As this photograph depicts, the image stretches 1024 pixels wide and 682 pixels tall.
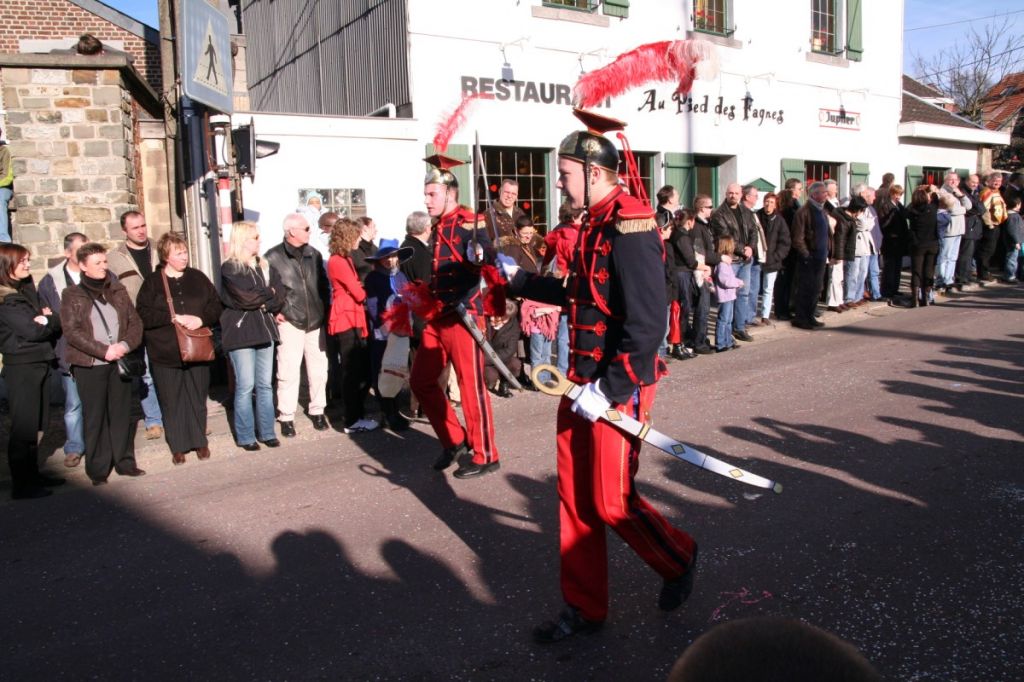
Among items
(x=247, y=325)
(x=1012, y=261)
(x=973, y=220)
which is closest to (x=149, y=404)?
(x=247, y=325)

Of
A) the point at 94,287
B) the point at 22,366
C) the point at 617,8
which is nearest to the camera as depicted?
the point at 22,366

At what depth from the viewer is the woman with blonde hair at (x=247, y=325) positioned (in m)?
6.93

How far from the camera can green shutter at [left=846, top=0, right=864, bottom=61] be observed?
1850 centimetres

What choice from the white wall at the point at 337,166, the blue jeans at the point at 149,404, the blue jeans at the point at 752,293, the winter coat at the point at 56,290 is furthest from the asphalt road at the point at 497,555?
the white wall at the point at 337,166

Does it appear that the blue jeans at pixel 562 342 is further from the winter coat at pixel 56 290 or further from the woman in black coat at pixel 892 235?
the woman in black coat at pixel 892 235

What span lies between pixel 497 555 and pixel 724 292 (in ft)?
22.1

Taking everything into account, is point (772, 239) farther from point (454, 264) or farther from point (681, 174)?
point (454, 264)

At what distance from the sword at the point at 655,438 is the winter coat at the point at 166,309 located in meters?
3.97

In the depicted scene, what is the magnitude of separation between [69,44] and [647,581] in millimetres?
17826

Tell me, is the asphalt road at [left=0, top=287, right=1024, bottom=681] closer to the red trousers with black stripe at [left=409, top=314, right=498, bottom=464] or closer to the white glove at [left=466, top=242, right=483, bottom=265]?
the red trousers with black stripe at [left=409, top=314, right=498, bottom=464]

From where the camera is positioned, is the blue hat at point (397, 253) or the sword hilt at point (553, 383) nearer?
the sword hilt at point (553, 383)

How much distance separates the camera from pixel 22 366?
19.8 ft

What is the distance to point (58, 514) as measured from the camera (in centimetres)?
568

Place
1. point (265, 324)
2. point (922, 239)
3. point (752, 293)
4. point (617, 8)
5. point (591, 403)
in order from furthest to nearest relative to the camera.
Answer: point (617, 8) < point (922, 239) < point (752, 293) < point (265, 324) < point (591, 403)
